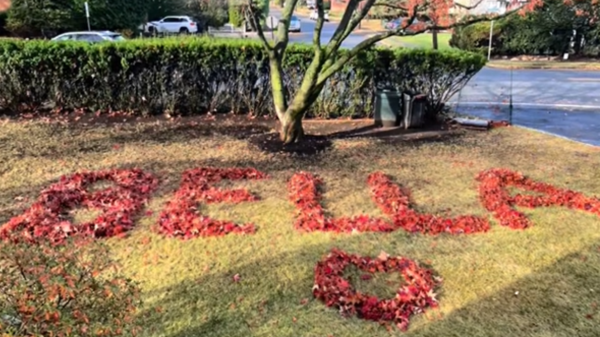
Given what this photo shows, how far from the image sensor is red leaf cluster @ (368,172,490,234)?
4.86 meters

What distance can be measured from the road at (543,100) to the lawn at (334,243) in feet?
7.10

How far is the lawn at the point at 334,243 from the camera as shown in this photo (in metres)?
3.44

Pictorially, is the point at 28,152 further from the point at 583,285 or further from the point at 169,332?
the point at 583,285

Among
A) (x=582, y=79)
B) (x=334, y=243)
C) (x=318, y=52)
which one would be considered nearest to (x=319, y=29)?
(x=318, y=52)

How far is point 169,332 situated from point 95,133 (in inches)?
232

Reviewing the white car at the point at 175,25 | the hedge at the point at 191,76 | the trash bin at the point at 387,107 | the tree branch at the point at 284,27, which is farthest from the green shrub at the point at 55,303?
the white car at the point at 175,25

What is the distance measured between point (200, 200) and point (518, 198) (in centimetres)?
374

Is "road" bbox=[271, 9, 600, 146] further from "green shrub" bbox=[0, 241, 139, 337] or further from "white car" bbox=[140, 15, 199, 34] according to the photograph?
"white car" bbox=[140, 15, 199, 34]

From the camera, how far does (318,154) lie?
729cm

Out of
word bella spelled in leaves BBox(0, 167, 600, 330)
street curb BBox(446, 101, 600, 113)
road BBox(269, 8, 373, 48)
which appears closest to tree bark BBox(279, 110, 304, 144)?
word bella spelled in leaves BBox(0, 167, 600, 330)

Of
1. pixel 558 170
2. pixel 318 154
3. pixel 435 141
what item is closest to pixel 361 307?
pixel 318 154

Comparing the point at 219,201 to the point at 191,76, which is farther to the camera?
the point at 191,76

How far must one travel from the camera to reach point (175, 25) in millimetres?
31922

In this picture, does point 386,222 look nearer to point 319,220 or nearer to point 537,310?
point 319,220
